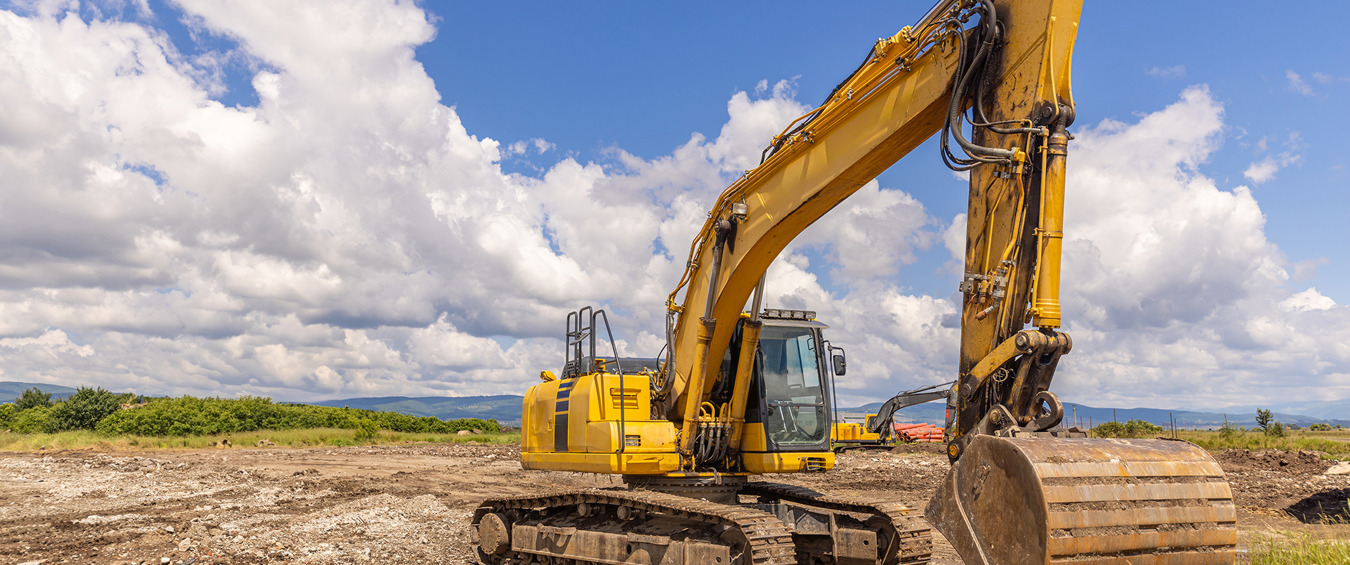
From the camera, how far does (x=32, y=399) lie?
45312 mm

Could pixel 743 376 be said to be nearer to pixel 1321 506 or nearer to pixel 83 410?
pixel 1321 506

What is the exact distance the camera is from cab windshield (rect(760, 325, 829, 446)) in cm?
955

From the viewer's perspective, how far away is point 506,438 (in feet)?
142

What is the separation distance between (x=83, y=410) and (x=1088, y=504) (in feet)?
146

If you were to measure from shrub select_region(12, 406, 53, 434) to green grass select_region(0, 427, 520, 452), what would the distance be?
1314 millimetres

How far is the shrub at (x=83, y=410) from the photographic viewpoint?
3731 cm

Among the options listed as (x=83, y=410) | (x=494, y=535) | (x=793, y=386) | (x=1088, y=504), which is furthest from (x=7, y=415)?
(x=1088, y=504)

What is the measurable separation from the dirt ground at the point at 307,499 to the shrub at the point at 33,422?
1188 cm

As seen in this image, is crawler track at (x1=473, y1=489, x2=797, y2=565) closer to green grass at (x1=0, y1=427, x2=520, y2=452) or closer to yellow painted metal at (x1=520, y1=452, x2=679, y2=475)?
yellow painted metal at (x1=520, y1=452, x2=679, y2=475)

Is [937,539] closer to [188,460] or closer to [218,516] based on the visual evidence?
[218,516]

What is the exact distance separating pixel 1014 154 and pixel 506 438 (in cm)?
4023

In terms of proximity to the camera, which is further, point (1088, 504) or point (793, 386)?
point (793, 386)

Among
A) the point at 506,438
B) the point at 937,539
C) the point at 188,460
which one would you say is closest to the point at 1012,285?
the point at 937,539

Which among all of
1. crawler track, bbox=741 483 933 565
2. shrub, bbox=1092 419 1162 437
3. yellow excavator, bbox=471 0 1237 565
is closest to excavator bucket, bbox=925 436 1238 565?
yellow excavator, bbox=471 0 1237 565
